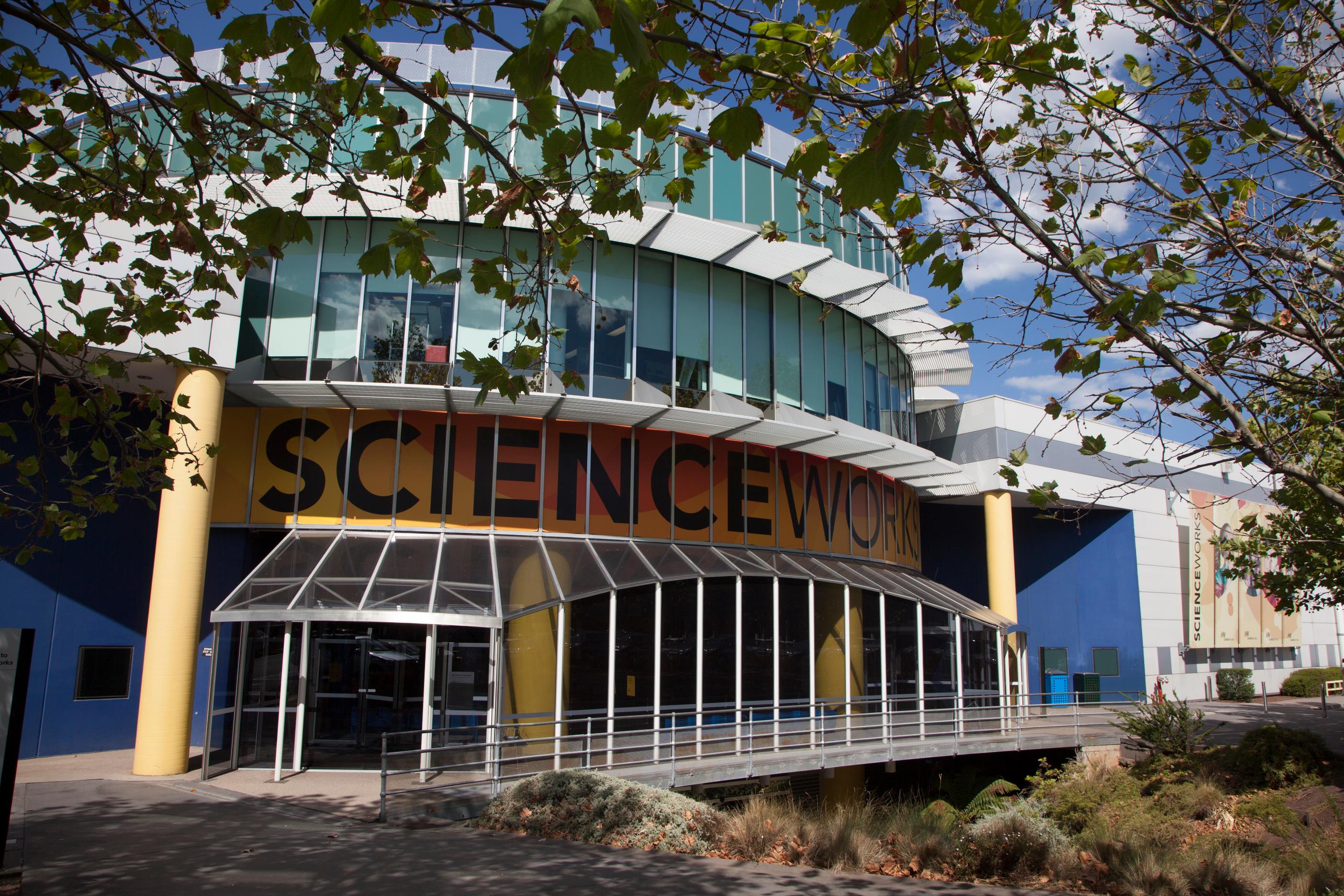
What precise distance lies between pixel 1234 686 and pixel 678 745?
2662 cm

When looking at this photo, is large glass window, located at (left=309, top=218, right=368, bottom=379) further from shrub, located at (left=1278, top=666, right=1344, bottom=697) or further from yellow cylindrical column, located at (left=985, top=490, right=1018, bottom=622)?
shrub, located at (left=1278, top=666, right=1344, bottom=697)

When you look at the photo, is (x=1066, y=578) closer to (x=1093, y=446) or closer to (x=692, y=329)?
(x=692, y=329)

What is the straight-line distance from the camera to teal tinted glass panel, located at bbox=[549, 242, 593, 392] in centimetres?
1642

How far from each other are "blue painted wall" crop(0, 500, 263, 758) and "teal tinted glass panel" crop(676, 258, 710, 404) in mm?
8276

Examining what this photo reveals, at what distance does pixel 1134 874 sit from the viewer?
829 centimetres

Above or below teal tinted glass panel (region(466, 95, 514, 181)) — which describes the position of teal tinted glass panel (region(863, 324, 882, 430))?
below

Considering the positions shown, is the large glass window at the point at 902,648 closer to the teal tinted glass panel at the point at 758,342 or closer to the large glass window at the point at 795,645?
the large glass window at the point at 795,645

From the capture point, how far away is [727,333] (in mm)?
18406

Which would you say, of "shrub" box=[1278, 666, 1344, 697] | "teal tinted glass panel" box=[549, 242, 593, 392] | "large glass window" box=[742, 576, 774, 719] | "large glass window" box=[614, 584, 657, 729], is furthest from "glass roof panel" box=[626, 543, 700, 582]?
"shrub" box=[1278, 666, 1344, 697]

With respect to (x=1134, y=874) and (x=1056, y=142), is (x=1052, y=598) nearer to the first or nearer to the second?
(x=1134, y=874)

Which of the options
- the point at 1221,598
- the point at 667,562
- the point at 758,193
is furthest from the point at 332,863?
the point at 1221,598

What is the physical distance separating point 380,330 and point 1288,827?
1539cm

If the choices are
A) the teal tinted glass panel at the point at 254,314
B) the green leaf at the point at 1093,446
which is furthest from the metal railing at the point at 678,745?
the green leaf at the point at 1093,446

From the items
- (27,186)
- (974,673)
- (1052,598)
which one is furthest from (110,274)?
(1052,598)
